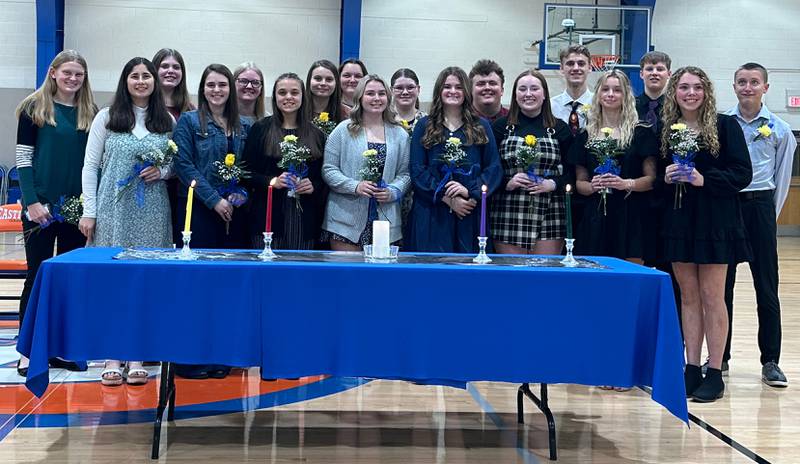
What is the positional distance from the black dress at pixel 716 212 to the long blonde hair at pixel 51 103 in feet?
10.2

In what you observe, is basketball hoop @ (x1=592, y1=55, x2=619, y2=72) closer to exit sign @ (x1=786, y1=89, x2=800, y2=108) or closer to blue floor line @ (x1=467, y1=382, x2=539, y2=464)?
exit sign @ (x1=786, y1=89, x2=800, y2=108)

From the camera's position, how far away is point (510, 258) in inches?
140

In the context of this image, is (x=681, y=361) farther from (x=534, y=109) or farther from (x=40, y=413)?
(x=40, y=413)

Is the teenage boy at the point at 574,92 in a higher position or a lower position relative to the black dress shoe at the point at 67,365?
higher

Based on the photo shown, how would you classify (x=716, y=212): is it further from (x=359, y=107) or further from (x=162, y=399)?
(x=162, y=399)

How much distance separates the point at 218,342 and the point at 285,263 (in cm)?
38

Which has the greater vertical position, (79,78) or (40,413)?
(79,78)

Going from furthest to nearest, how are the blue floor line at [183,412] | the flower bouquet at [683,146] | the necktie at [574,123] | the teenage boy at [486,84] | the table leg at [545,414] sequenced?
the necktie at [574,123]
the teenage boy at [486,84]
the flower bouquet at [683,146]
the blue floor line at [183,412]
the table leg at [545,414]

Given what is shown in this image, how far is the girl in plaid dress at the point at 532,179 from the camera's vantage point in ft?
14.6

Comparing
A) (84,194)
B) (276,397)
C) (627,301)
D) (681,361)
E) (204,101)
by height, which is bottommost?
(276,397)

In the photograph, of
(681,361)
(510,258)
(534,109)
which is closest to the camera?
(681,361)

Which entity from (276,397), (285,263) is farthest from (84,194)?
(285,263)

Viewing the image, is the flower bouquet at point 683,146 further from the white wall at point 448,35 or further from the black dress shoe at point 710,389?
the white wall at point 448,35

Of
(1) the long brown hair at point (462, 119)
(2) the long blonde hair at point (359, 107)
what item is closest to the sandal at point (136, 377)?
(2) the long blonde hair at point (359, 107)
